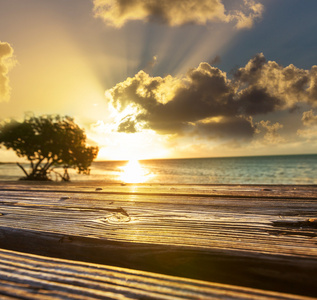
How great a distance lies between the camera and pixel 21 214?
150 centimetres

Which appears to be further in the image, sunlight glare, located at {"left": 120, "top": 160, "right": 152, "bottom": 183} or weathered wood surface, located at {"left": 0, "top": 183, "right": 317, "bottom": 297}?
sunlight glare, located at {"left": 120, "top": 160, "right": 152, "bottom": 183}

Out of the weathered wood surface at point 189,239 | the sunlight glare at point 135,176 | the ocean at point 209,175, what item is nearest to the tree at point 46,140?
the ocean at point 209,175

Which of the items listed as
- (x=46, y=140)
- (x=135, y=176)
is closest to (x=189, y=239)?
(x=46, y=140)

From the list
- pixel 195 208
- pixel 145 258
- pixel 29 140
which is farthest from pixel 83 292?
pixel 29 140

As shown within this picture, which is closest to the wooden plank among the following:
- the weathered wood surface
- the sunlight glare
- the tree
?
the weathered wood surface

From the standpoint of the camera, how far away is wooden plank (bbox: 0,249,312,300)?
2.01 feet

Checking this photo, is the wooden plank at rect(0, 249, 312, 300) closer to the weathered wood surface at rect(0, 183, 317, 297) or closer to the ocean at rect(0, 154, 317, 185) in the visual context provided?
the weathered wood surface at rect(0, 183, 317, 297)

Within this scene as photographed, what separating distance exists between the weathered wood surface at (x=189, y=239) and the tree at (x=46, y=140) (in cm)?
2537

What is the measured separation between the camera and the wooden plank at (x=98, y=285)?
2.01 feet

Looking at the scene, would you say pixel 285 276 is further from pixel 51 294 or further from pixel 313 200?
pixel 313 200

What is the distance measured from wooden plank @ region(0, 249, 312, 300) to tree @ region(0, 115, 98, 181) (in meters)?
26.0

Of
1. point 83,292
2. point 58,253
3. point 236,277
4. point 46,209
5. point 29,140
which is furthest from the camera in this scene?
point 29,140

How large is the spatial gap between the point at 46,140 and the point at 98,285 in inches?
1058

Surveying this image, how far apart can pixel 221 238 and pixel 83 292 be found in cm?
59
